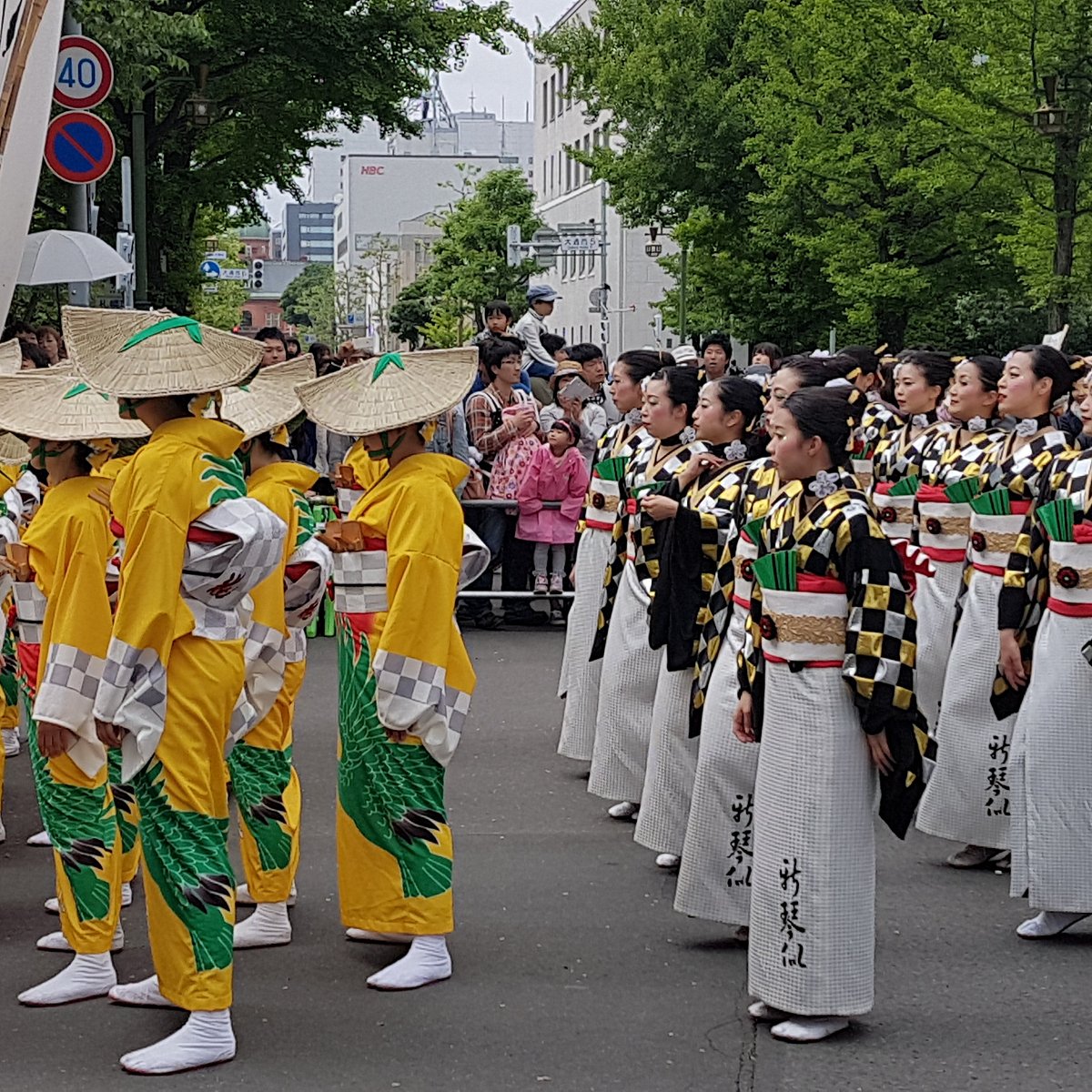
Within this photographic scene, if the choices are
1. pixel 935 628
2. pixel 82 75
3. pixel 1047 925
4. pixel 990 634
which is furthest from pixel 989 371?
pixel 82 75

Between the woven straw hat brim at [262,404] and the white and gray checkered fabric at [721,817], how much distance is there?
181 cm

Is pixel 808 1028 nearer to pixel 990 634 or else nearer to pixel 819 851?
pixel 819 851

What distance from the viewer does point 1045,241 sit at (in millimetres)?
21844

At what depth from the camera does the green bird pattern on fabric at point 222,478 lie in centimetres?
516

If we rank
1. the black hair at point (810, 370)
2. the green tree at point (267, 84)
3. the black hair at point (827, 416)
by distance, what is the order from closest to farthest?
1. the black hair at point (827, 416)
2. the black hair at point (810, 370)
3. the green tree at point (267, 84)

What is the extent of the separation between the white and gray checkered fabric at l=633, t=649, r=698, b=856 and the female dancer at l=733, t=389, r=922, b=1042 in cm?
149

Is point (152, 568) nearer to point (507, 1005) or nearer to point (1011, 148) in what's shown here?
point (507, 1005)

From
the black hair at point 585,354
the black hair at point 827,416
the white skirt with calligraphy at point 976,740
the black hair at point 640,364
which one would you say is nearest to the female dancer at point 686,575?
the black hair at point 827,416

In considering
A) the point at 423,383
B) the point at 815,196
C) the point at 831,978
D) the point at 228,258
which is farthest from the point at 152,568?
the point at 228,258

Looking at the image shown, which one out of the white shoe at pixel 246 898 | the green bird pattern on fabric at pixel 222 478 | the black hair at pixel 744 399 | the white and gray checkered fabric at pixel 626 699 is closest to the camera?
the green bird pattern on fabric at pixel 222 478

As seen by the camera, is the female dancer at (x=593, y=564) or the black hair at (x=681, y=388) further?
the female dancer at (x=593, y=564)

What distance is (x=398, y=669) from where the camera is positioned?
582 centimetres

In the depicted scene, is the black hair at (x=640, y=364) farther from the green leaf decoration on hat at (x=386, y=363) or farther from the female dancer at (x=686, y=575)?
the green leaf decoration on hat at (x=386, y=363)

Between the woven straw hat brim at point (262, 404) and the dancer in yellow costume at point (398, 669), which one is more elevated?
the woven straw hat brim at point (262, 404)
